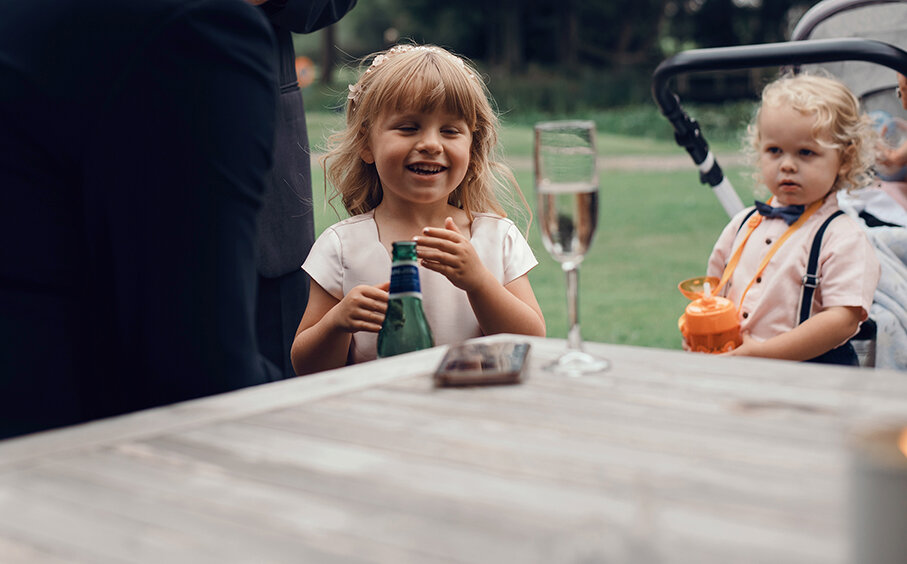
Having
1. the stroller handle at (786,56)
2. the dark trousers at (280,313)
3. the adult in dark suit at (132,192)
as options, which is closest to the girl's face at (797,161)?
the stroller handle at (786,56)

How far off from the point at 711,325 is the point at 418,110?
86 centimetres

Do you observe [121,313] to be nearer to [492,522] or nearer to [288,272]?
[492,522]

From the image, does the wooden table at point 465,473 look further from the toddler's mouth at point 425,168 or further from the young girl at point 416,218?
the toddler's mouth at point 425,168

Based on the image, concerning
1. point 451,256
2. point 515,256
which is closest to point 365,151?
point 515,256

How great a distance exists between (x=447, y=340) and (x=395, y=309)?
43cm

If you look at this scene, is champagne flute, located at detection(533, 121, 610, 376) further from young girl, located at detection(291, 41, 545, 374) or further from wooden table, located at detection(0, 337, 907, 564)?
young girl, located at detection(291, 41, 545, 374)

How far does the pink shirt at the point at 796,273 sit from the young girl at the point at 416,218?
53 cm

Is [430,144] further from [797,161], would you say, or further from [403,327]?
[797,161]

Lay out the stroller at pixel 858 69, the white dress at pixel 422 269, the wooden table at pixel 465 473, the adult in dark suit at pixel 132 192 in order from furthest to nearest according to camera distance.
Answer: the stroller at pixel 858 69
the white dress at pixel 422 269
the adult in dark suit at pixel 132 192
the wooden table at pixel 465 473

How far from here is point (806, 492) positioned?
2.10 feet

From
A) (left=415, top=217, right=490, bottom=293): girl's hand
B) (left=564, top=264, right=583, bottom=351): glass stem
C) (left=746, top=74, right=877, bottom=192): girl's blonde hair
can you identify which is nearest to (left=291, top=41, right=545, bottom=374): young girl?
(left=415, top=217, right=490, bottom=293): girl's hand

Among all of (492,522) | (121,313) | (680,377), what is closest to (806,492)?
(492,522)

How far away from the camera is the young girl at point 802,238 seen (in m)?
2.07

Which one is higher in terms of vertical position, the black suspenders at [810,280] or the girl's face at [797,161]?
the girl's face at [797,161]
